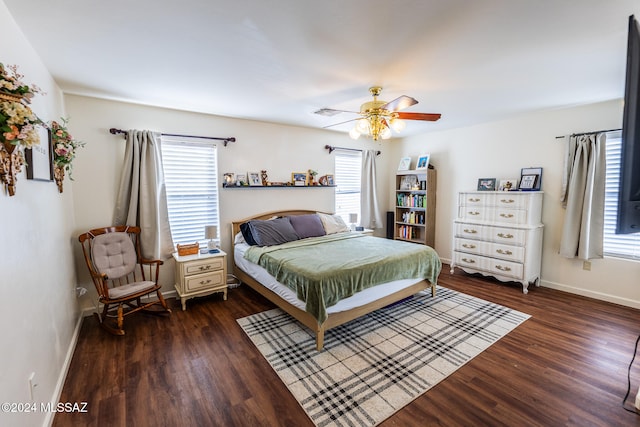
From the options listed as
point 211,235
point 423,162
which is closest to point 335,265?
point 211,235

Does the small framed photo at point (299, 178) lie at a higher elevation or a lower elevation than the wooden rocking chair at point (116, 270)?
higher

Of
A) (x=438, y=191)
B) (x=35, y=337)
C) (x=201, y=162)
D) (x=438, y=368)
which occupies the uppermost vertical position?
(x=201, y=162)

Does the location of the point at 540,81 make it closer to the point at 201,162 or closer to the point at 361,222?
the point at 361,222

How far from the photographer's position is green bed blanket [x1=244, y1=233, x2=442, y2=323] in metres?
2.42

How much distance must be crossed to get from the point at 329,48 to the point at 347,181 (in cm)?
331

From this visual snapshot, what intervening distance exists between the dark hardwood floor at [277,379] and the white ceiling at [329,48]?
7.87ft

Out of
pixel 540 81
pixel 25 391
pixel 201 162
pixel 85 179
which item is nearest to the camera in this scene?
pixel 25 391

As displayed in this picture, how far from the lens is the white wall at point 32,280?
4.26ft

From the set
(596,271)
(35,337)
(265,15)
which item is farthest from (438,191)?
(35,337)

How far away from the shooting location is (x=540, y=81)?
8.69 ft

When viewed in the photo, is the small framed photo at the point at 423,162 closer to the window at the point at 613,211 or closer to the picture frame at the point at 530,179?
the picture frame at the point at 530,179

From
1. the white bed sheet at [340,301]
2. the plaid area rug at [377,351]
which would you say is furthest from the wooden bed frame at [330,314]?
the plaid area rug at [377,351]

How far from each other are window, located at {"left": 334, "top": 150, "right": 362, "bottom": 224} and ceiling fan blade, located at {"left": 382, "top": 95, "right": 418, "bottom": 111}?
257 centimetres

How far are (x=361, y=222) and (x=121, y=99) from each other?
3946mm
